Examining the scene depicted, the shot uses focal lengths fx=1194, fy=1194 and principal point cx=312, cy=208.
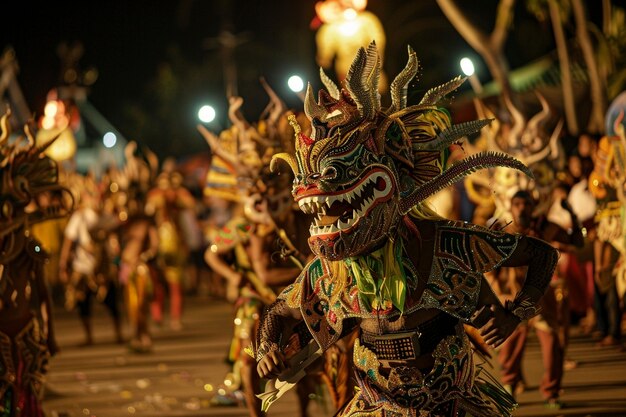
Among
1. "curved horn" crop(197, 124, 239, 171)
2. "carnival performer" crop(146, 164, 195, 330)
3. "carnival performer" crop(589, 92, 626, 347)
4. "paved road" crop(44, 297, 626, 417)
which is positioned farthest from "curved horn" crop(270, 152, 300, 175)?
"carnival performer" crop(146, 164, 195, 330)

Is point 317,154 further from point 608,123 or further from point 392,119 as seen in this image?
point 608,123

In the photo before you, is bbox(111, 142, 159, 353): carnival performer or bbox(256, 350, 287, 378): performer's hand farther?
bbox(111, 142, 159, 353): carnival performer

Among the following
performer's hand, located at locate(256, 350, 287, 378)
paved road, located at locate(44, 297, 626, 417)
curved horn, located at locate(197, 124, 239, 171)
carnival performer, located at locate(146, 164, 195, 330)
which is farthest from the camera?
carnival performer, located at locate(146, 164, 195, 330)

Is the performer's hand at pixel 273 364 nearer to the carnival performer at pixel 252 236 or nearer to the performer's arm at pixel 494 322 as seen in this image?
the performer's arm at pixel 494 322

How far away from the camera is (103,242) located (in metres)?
17.6

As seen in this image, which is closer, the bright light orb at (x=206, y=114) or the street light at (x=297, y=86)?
the street light at (x=297, y=86)

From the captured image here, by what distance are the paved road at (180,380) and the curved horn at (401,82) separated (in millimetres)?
4227

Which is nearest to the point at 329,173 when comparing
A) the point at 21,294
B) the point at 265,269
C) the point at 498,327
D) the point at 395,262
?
the point at 395,262

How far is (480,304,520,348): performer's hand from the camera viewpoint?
→ 5047mm

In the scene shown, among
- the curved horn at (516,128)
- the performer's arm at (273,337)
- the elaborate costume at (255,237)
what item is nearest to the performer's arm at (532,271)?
the performer's arm at (273,337)

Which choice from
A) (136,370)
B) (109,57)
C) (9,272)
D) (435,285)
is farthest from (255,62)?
(435,285)

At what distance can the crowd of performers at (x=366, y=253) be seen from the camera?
17.1 feet

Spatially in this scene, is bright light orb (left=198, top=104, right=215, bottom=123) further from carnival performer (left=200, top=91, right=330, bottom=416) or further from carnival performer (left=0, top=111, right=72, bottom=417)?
carnival performer (left=0, top=111, right=72, bottom=417)

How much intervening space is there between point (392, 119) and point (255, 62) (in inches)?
1897
